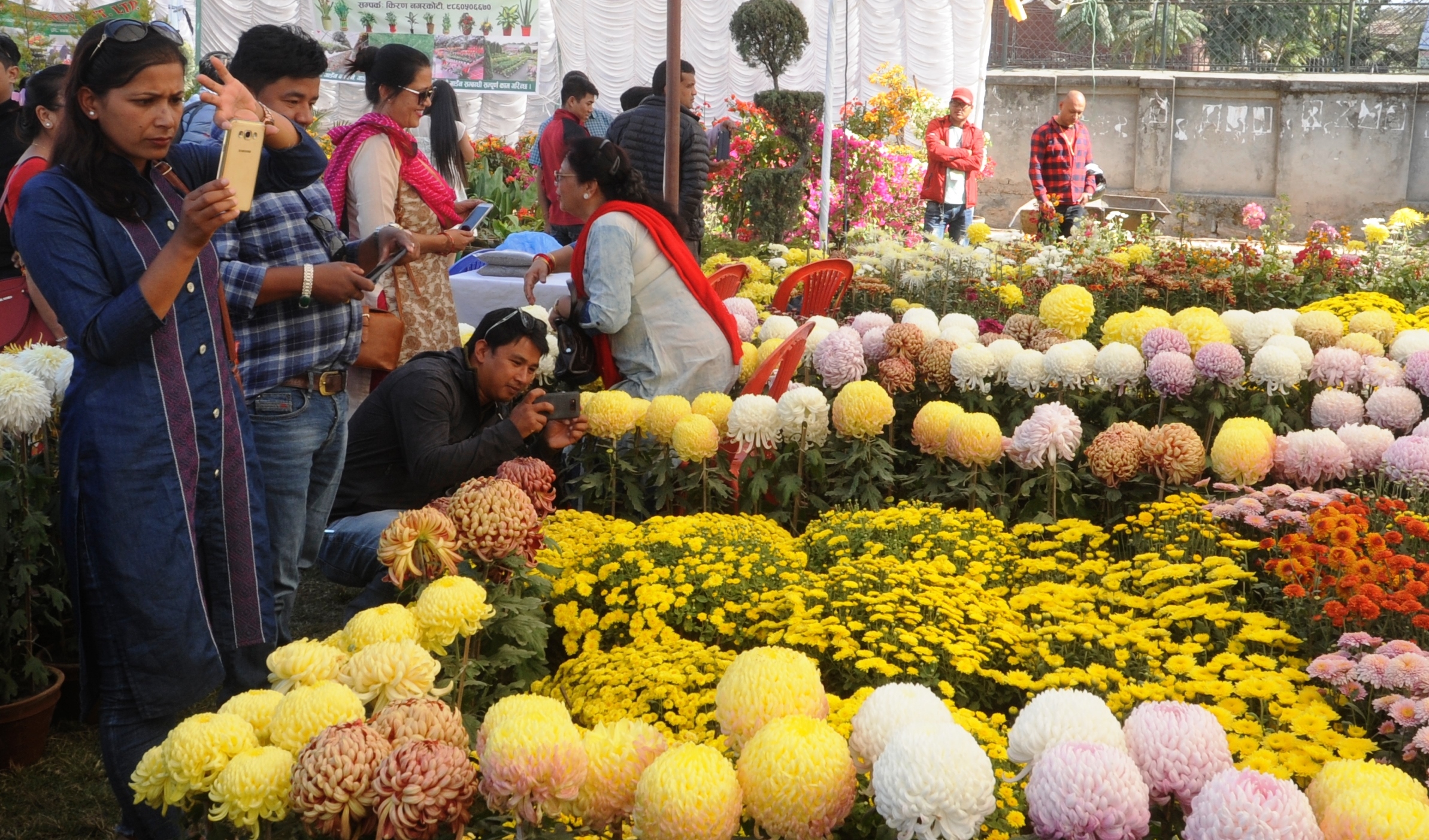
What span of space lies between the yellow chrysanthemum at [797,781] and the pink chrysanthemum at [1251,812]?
379 millimetres

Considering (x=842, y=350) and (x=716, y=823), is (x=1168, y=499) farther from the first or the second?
(x=716, y=823)

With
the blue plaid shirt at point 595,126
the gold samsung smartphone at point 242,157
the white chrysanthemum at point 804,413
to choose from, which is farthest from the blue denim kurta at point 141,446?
the blue plaid shirt at point 595,126

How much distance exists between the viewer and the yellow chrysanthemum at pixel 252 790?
1.42 m

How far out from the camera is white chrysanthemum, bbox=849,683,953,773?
1.47 m

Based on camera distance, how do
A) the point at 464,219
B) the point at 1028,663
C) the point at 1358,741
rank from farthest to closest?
the point at 464,219, the point at 1028,663, the point at 1358,741

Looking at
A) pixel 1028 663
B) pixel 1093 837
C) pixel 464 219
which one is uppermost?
pixel 464 219

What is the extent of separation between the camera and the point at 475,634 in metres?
2.18

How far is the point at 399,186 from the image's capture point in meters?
4.18

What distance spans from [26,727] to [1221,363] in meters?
3.32

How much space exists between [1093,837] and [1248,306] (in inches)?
209

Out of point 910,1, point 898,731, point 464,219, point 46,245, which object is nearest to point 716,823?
point 898,731

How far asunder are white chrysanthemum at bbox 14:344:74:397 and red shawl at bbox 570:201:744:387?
1633mm

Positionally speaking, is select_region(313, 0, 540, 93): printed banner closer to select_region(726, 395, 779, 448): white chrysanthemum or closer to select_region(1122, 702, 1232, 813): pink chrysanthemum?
select_region(726, 395, 779, 448): white chrysanthemum

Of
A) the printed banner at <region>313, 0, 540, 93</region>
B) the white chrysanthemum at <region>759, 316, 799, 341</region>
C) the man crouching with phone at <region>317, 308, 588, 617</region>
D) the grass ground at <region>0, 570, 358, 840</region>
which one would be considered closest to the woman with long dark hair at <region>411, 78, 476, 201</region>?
the white chrysanthemum at <region>759, 316, 799, 341</region>
